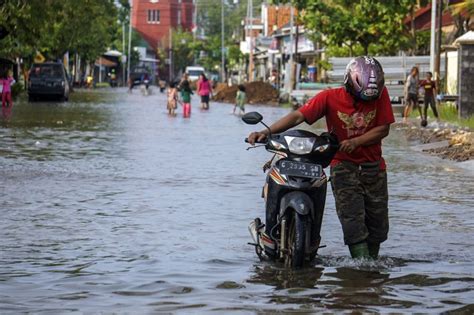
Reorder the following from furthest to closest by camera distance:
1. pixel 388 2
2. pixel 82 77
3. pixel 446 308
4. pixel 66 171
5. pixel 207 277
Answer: pixel 82 77 < pixel 388 2 < pixel 66 171 < pixel 207 277 < pixel 446 308

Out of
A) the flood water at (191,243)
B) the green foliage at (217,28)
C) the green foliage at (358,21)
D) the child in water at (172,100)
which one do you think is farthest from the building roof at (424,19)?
the green foliage at (217,28)

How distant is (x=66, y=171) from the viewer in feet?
61.2

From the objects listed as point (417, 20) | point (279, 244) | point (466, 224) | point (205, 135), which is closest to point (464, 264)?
point (279, 244)

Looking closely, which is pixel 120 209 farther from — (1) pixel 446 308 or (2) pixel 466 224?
(1) pixel 446 308

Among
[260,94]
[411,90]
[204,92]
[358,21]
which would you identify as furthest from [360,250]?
[260,94]

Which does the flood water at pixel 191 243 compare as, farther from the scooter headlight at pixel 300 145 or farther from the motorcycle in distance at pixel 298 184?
the scooter headlight at pixel 300 145

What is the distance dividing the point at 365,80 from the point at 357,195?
0.89 meters

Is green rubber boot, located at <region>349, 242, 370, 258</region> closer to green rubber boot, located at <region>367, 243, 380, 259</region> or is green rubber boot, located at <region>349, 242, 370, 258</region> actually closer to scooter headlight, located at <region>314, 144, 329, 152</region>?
green rubber boot, located at <region>367, 243, 380, 259</region>

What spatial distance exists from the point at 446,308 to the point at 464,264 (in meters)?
2.03

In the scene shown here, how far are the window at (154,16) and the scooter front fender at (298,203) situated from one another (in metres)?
178

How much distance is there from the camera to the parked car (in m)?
58.6

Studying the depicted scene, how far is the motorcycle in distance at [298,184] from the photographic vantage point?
9109 millimetres

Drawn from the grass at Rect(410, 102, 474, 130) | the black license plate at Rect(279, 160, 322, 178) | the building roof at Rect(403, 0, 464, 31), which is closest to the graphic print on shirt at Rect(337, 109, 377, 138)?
the black license plate at Rect(279, 160, 322, 178)

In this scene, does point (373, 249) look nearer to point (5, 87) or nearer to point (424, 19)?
point (5, 87)
